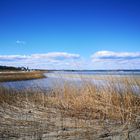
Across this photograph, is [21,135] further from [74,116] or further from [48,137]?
[74,116]

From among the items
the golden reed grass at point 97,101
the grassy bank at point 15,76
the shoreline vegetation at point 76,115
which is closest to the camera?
the shoreline vegetation at point 76,115

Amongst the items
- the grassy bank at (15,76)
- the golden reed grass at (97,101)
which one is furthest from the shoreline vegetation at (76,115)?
the grassy bank at (15,76)

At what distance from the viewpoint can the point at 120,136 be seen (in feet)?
15.8

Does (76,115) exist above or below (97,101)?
below

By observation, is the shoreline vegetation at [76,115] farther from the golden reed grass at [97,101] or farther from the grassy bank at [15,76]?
the grassy bank at [15,76]

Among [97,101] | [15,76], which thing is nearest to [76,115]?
[97,101]

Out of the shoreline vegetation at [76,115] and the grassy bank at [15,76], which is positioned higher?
the grassy bank at [15,76]

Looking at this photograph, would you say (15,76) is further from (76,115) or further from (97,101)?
(76,115)

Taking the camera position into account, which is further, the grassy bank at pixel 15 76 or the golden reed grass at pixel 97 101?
the grassy bank at pixel 15 76

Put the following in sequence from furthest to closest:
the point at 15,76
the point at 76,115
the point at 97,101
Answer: the point at 15,76 < the point at 97,101 < the point at 76,115

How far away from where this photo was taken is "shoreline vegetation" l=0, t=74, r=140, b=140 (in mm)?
5023

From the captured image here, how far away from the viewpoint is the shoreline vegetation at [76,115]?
16.5 ft

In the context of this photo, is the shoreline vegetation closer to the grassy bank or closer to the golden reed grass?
the golden reed grass

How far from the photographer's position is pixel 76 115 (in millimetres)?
6703
